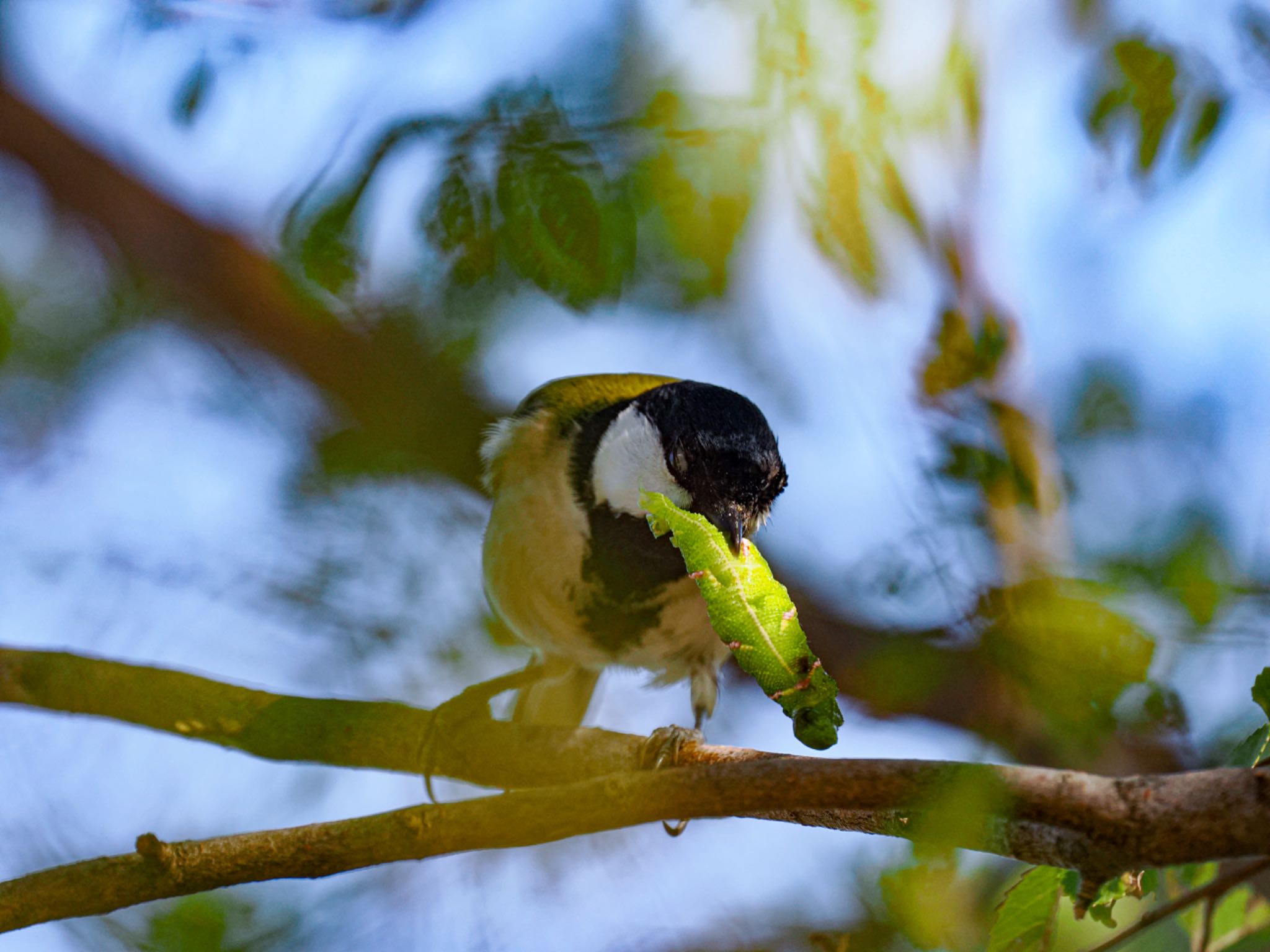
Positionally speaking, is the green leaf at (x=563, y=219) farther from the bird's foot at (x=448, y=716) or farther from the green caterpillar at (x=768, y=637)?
the bird's foot at (x=448, y=716)

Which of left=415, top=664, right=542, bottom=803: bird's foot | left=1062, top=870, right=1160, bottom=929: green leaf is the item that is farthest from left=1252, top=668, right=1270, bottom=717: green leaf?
left=415, top=664, right=542, bottom=803: bird's foot

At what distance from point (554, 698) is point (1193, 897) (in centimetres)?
198

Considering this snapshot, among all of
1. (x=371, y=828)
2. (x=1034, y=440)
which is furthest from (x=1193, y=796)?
(x=1034, y=440)

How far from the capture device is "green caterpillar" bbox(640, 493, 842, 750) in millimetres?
1108

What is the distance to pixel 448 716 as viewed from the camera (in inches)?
82.3

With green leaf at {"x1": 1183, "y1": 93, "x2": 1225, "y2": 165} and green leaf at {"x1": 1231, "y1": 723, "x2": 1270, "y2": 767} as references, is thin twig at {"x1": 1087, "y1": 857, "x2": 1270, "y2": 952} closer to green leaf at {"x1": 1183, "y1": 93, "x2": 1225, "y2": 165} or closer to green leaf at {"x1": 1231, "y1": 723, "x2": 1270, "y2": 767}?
green leaf at {"x1": 1231, "y1": 723, "x2": 1270, "y2": 767}

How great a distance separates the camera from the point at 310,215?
169cm

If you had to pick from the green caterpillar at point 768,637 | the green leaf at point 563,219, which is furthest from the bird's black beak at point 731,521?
the green leaf at point 563,219

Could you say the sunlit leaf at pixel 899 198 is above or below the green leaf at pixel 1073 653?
above

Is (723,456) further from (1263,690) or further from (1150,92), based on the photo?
(1263,690)

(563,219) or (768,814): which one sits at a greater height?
(563,219)

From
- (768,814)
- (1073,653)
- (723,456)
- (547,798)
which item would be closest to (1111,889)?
(768,814)

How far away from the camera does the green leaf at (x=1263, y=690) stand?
0.88 metres

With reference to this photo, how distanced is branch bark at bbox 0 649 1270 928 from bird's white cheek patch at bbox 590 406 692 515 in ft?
1.50
